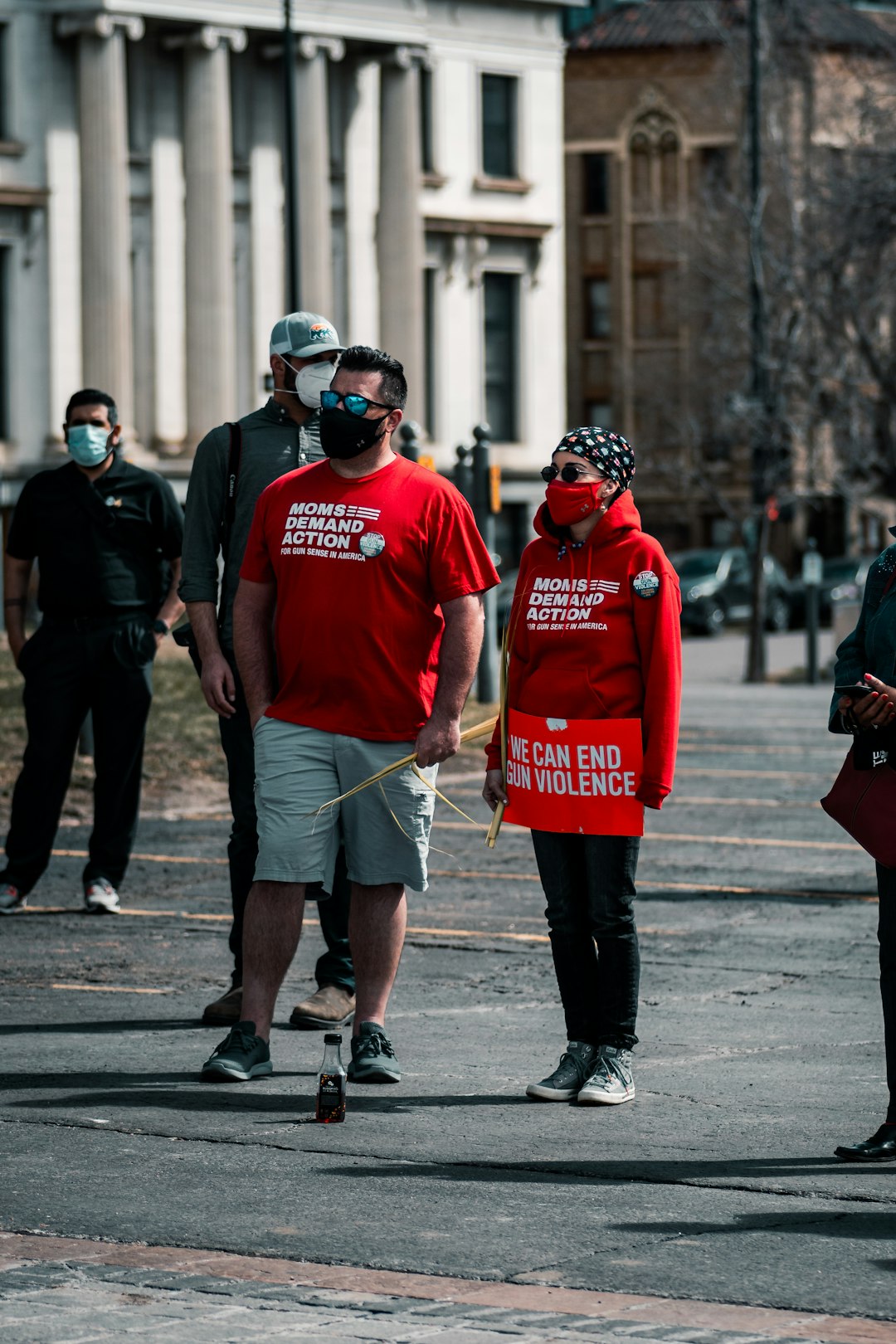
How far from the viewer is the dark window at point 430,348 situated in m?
51.8

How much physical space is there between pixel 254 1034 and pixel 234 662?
1.30 metres

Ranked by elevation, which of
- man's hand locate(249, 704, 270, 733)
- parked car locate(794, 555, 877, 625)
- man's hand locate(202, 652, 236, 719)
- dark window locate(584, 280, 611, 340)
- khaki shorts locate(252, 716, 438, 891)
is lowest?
parked car locate(794, 555, 877, 625)

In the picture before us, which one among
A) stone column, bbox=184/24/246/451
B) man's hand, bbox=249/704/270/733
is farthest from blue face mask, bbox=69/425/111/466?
stone column, bbox=184/24/246/451

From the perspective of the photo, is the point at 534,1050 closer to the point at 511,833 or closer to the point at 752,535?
the point at 511,833

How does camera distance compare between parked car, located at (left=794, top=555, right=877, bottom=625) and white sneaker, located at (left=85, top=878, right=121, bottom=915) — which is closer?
white sneaker, located at (left=85, top=878, right=121, bottom=915)

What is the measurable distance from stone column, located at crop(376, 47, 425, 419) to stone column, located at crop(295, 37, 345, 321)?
1749 mm

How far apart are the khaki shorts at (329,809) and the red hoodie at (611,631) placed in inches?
18.1

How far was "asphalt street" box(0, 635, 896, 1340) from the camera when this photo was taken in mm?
5570

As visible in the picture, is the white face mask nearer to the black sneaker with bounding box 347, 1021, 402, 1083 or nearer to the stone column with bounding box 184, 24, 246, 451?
the black sneaker with bounding box 347, 1021, 402, 1083

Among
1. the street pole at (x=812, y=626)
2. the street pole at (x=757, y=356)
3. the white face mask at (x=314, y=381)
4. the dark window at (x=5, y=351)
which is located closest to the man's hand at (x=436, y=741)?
the white face mask at (x=314, y=381)

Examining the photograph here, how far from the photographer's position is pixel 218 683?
7.85 meters

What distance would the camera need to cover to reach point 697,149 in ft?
225

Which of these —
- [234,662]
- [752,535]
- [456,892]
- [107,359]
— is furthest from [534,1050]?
[107,359]

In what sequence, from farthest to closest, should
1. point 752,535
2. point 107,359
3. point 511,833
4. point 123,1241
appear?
point 107,359, point 752,535, point 511,833, point 123,1241
